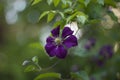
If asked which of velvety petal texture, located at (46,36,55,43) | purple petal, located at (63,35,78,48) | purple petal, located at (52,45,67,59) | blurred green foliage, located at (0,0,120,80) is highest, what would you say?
blurred green foliage, located at (0,0,120,80)

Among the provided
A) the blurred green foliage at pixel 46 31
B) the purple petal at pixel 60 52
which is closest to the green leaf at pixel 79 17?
the blurred green foliage at pixel 46 31

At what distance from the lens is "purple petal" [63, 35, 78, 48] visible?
1.54 metres

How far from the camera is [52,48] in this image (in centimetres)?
158

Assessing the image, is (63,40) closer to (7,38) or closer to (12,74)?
(12,74)

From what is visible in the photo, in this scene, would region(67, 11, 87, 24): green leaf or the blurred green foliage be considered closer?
region(67, 11, 87, 24): green leaf

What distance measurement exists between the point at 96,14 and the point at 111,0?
93 mm

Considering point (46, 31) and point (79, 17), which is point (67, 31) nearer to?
point (79, 17)

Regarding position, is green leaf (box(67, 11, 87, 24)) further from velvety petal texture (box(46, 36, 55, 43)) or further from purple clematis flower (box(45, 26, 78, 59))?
velvety petal texture (box(46, 36, 55, 43))

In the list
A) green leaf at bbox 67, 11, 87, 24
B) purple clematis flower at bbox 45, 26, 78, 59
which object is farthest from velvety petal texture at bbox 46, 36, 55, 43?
green leaf at bbox 67, 11, 87, 24

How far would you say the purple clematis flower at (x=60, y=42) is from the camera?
1546mm

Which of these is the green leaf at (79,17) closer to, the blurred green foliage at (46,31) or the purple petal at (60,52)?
the blurred green foliage at (46,31)

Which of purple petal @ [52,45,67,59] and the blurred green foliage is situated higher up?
the blurred green foliage

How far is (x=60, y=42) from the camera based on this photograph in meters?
1.63

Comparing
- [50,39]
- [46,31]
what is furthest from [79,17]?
[46,31]
